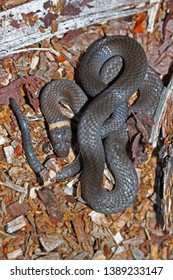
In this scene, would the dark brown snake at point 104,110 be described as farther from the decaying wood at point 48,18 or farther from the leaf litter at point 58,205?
the decaying wood at point 48,18

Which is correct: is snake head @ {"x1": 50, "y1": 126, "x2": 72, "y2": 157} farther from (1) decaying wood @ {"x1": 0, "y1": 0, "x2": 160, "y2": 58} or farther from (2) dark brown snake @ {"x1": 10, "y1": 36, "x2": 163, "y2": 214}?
(1) decaying wood @ {"x1": 0, "y1": 0, "x2": 160, "y2": 58}

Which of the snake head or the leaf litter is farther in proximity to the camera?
the snake head

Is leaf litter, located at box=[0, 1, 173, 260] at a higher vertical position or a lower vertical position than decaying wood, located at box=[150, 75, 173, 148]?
lower

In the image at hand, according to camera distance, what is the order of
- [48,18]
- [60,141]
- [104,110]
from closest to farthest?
[104,110], [60,141], [48,18]

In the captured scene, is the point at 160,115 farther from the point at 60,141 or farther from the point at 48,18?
the point at 48,18

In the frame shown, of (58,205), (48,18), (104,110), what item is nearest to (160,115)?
(104,110)

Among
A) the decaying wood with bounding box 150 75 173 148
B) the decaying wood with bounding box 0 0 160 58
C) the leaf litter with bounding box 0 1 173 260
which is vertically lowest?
the leaf litter with bounding box 0 1 173 260

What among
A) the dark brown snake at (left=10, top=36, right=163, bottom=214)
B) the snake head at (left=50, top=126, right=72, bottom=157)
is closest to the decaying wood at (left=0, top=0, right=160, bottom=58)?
the dark brown snake at (left=10, top=36, right=163, bottom=214)
